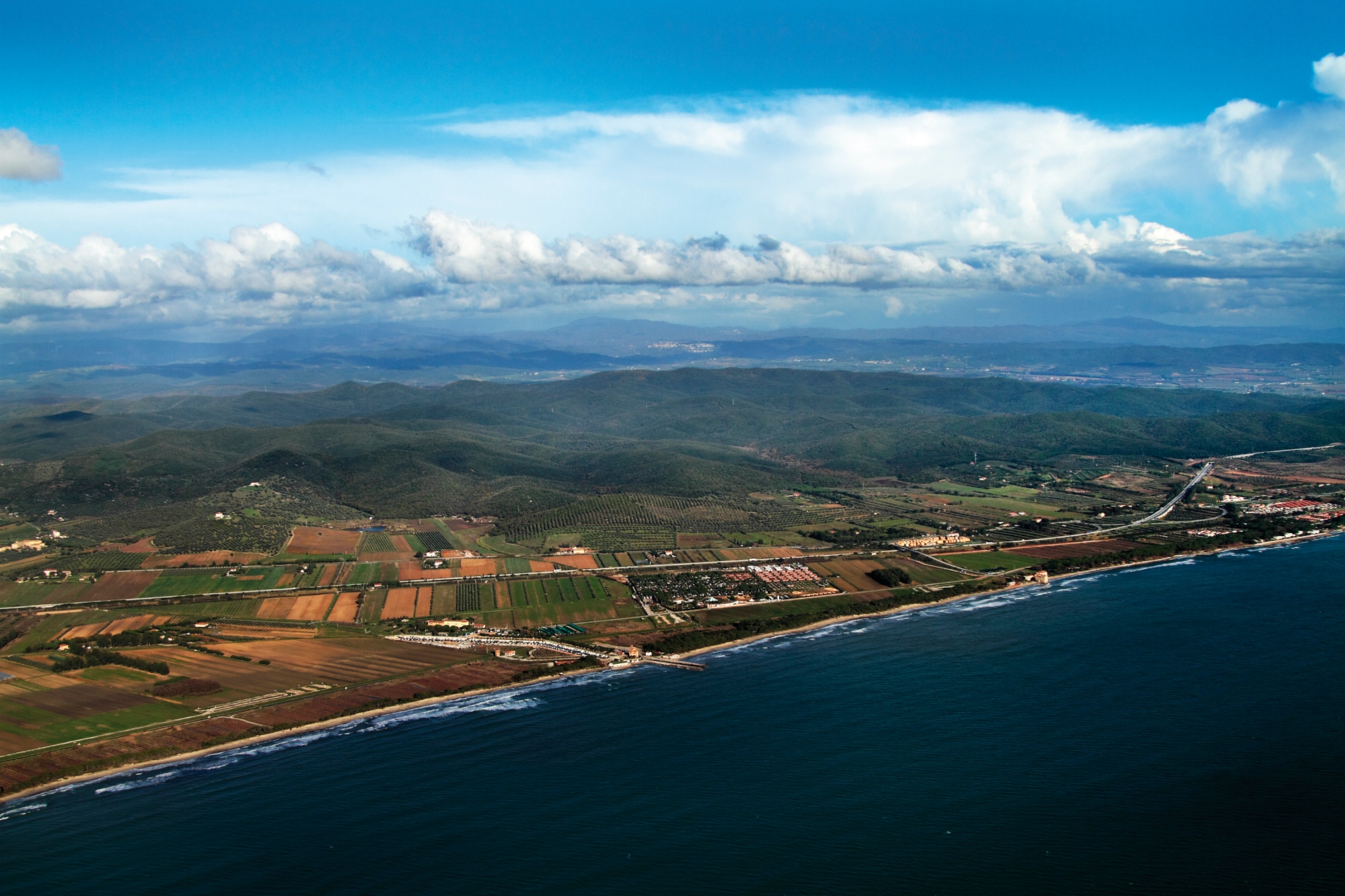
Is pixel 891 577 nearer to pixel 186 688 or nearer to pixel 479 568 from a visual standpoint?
pixel 479 568

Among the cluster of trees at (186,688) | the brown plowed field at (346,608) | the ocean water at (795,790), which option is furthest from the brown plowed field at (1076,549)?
the cluster of trees at (186,688)

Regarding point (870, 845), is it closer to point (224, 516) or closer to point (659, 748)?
point (659, 748)

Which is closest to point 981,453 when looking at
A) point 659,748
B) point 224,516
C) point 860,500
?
point 860,500

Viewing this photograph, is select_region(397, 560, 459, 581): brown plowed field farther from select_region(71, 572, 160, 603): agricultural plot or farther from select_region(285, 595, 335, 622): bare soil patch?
select_region(71, 572, 160, 603): agricultural plot

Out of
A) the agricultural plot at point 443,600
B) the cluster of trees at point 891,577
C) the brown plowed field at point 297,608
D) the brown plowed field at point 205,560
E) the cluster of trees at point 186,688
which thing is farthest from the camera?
the brown plowed field at point 205,560

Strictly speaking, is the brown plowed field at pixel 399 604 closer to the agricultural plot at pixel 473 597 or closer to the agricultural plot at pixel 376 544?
the agricultural plot at pixel 473 597

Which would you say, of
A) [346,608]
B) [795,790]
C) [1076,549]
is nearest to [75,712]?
[346,608]
